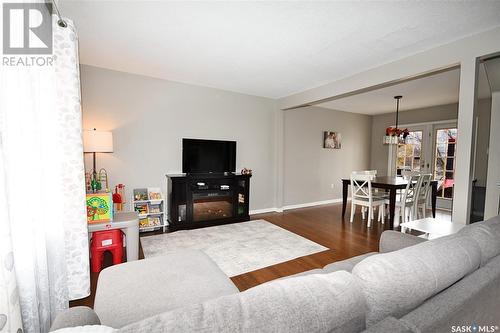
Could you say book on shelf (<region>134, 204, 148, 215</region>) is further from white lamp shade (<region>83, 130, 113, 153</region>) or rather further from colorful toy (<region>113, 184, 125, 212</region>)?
white lamp shade (<region>83, 130, 113, 153</region>)

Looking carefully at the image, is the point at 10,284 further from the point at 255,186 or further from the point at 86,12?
the point at 255,186

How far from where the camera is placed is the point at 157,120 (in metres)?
3.98

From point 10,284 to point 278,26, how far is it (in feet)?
8.79

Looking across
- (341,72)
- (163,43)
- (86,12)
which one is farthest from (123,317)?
(341,72)

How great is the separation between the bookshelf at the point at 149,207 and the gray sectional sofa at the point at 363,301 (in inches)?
103

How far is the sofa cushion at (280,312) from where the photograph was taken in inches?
20.4

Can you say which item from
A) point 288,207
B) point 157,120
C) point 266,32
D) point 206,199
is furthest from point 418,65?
point 157,120

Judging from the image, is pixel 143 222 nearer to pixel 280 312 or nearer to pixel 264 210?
pixel 264 210

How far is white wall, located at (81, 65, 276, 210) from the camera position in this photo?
357cm

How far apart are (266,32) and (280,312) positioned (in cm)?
252

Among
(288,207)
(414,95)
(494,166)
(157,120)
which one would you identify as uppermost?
(414,95)

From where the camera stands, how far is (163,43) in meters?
2.67

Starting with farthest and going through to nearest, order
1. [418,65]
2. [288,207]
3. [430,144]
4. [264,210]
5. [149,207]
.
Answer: [430,144], [288,207], [264,210], [149,207], [418,65]

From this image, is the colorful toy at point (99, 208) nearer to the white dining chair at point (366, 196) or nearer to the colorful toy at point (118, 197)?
the colorful toy at point (118, 197)
